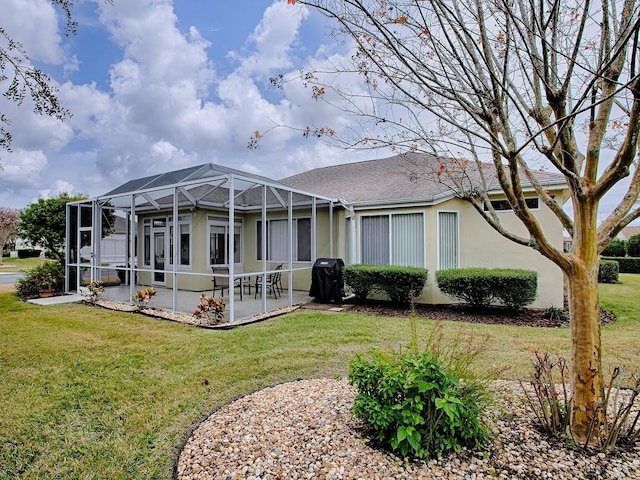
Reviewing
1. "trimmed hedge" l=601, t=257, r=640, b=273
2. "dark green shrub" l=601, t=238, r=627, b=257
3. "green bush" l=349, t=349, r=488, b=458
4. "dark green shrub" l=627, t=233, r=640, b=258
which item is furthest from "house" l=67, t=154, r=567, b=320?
"dark green shrub" l=627, t=233, r=640, b=258

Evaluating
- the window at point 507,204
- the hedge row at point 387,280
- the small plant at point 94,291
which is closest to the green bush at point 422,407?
the hedge row at point 387,280

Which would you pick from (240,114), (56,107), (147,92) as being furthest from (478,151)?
(147,92)

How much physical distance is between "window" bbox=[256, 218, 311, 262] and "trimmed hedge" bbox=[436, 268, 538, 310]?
4.98 m

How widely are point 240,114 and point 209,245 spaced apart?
5.91 meters

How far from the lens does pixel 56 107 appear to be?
14.0 feet

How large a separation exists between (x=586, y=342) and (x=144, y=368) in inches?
204

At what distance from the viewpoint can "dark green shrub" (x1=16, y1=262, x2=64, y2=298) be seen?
1159cm

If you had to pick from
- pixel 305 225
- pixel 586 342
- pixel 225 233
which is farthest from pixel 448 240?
pixel 225 233

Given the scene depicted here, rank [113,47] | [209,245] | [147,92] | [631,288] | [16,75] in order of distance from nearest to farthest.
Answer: [16,75]
[113,47]
[147,92]
[209,245]
[631,288]

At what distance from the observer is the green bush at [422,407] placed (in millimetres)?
2438

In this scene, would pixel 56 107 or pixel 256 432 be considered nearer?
pixel 256 432

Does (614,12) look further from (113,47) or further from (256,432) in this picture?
(113,47)

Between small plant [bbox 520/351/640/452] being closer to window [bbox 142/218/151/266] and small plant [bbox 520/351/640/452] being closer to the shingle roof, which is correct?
the shingle roof

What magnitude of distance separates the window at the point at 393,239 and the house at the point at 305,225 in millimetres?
30
